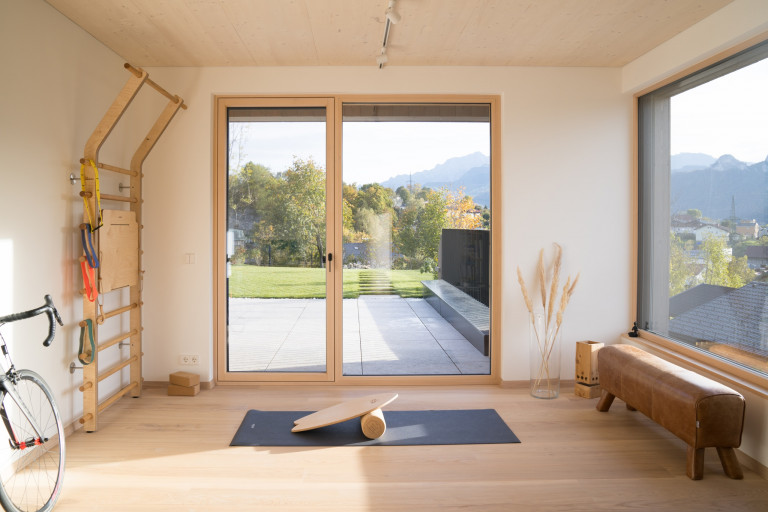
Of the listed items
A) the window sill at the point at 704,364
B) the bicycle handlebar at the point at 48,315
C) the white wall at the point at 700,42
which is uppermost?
the white wall at the point at 700,42

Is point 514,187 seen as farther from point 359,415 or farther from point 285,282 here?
point 359,415

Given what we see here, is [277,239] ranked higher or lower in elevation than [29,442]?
higher

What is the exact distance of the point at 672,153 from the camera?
4.21 m

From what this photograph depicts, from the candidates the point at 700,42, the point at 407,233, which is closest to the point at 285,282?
the point at 407,233

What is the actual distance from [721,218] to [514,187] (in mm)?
1561

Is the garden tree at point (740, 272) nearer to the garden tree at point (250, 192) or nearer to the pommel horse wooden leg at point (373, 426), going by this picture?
the pommel horse wooden leg at point (373, 426)

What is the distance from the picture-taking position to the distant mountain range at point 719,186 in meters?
3.35

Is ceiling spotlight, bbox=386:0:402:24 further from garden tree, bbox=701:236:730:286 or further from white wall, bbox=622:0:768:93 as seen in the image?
garden tree, bbox=701:236:730:286

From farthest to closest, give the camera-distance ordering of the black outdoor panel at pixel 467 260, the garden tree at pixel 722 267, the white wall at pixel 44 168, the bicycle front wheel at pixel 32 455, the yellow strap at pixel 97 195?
the black outdoor panel at pixel 467 260 → the yellow strap at pixel 97 195 → the garden tree at pixel 722 267 → the white wall at pixel 44 168 → the bicycle front wheel at pixel 32 455

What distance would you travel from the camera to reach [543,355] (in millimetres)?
4566

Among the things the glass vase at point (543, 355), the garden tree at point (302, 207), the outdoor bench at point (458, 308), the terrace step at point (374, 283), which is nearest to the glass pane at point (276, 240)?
the garden tree at point (302, 207)

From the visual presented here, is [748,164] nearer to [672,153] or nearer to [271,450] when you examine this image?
[672,153]

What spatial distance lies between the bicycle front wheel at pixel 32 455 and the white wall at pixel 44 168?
185mm

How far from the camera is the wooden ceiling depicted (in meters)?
3.39
